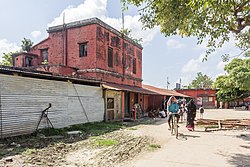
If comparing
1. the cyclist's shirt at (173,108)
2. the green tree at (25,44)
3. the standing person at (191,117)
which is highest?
the green tree at (25,44)

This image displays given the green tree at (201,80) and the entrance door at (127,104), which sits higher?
the green tree at (201,80)

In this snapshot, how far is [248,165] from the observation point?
5762 mm

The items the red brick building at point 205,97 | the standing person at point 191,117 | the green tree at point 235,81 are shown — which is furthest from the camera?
the red brick building at point 205,97

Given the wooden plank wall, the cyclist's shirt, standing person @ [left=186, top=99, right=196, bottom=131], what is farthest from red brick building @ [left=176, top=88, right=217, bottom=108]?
the cyclist's shirt

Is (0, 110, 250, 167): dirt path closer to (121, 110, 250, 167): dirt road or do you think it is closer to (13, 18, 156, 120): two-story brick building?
(121, 110, 250, 167): dirt road

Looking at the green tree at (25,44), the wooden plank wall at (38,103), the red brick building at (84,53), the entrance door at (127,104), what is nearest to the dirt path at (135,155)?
the wooden plank wall at (38,103)

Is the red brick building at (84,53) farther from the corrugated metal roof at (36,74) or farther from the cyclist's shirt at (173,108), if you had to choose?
the cyclist's shirt at (173,108)

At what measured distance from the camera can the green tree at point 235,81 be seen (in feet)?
92.2

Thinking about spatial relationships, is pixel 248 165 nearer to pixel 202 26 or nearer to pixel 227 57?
pixel 202 26

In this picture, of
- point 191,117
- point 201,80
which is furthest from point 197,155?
point 201,80

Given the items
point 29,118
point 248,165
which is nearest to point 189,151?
point 248,165

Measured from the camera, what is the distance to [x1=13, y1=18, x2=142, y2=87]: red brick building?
16859 millimetres

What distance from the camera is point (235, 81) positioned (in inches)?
1147

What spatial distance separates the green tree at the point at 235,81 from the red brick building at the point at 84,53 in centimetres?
1686
